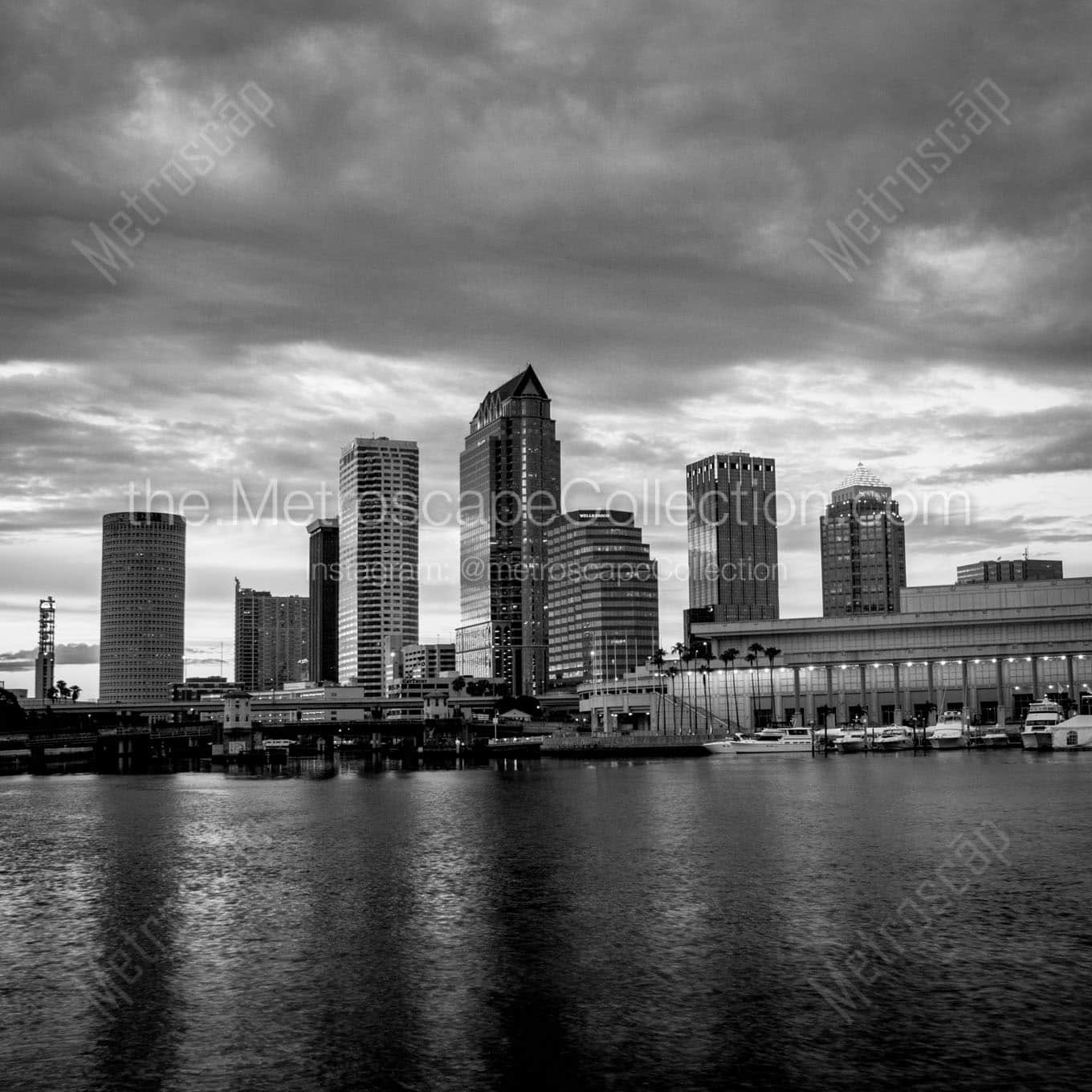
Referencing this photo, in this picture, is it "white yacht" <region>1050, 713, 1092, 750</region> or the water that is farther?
"white yacht" <region>1050, 713, 1092, 750</region>

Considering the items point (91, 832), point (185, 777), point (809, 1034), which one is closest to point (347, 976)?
point (809, 1034)

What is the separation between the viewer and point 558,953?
49.4 metres

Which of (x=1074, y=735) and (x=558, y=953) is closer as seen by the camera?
(x=558, y=953)

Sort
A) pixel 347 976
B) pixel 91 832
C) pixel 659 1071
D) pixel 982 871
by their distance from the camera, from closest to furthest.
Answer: pixel 659 1071 < pixel 347 976 < pixel 982 871 < pixel 91 832

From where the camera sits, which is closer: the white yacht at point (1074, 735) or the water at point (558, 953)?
the water at point (558, 953)

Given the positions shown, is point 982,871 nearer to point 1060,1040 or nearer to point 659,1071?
point 1060,1040

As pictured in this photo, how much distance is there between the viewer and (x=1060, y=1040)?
121 ft

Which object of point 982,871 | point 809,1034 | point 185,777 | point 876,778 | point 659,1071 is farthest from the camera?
point 185,777

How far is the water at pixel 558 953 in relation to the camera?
36.0 m

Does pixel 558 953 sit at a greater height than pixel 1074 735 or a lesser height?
lesser

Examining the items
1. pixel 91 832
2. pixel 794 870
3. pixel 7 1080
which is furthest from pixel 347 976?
pixel 91 832

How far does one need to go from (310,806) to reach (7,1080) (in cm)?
8704

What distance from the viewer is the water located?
35969 mm

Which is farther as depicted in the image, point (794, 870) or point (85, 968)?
point (794, 870)
